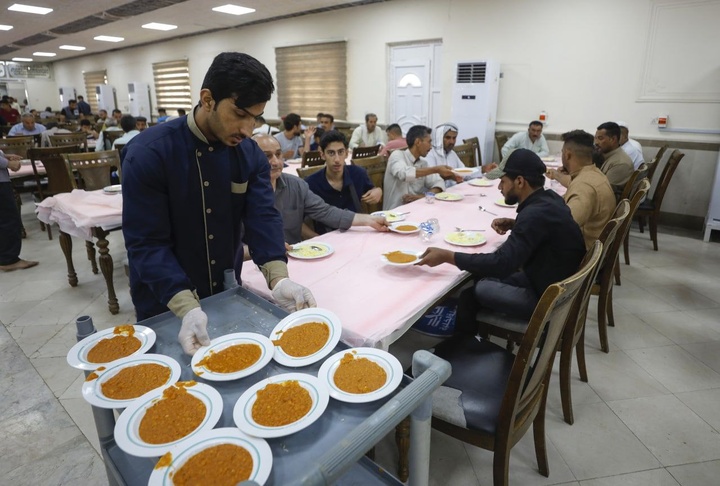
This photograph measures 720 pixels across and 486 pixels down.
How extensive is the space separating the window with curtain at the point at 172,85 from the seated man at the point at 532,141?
27.2ft

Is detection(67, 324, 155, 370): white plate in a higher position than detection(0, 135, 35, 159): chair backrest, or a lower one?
lower

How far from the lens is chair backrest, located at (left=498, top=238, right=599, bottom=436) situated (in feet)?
3.73

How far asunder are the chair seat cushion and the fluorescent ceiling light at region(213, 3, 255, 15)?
23.8ft

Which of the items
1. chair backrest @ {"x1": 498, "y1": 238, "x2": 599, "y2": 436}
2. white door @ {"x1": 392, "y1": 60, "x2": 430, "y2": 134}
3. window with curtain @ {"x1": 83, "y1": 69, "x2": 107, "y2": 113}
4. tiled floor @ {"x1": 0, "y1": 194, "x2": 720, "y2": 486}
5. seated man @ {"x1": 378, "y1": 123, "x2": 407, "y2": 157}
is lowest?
tiled floor @ {"x1": 0, "y1": 194, "x2": 720, "y2": 486}

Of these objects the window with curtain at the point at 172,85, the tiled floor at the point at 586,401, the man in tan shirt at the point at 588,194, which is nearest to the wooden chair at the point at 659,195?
the tiled floor at the point at 586,401

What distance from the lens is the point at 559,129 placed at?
5.64 meters

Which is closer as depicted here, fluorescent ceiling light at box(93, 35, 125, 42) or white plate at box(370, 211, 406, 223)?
white plate at box(370, 211, 406, 223)

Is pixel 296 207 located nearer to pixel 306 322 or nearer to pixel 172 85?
pixel 306 322

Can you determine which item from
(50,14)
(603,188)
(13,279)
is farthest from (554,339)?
(50,14)

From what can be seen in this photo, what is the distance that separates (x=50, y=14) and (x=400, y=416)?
988 centimetres

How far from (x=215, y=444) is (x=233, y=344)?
336 mm

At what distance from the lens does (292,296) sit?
1.33 m

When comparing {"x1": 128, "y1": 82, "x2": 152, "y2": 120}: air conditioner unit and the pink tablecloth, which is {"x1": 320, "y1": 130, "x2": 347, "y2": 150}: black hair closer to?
the pink tablecloth

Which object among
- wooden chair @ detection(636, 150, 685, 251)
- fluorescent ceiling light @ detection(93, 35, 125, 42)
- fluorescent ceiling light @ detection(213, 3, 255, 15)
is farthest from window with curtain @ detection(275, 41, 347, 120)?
wooden chair @ detection(636, 150, 685, 251)
